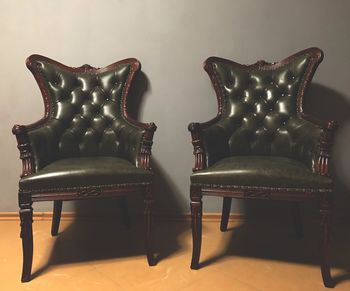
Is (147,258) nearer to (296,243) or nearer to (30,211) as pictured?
(30,211)

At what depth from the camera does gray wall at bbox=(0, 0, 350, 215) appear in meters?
2.18

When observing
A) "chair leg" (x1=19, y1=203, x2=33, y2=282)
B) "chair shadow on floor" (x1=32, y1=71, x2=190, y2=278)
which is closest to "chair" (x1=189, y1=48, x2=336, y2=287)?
"chair shadow on floor" (x1=32, y1=71, x2=190, y2=278)

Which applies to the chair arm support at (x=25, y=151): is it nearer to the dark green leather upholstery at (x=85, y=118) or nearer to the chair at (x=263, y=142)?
the dark green leather upholstery at (x=85, y=118)

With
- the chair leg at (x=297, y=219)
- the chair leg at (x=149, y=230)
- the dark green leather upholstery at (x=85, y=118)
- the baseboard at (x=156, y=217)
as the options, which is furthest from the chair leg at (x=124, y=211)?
the chair leg at (x=297, y=219)

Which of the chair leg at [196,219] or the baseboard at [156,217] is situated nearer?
the chair leg at [196,219]

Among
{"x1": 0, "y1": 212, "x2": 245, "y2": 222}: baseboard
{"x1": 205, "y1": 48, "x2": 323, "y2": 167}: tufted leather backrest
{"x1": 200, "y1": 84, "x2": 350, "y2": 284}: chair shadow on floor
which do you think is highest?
{"x1": 205, "y1": 48, "x2": 323, "y2": 167}: tufted leather backrest

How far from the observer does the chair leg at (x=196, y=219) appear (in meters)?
1.67

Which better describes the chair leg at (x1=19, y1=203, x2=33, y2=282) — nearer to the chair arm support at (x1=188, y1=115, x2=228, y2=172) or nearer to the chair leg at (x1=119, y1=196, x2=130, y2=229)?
the chair leg at (x1=119, y1=196, x2=130, y2=229)

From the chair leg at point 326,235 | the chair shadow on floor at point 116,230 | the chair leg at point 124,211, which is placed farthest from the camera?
the chair leg at point 124,211

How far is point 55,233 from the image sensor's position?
2135 mm

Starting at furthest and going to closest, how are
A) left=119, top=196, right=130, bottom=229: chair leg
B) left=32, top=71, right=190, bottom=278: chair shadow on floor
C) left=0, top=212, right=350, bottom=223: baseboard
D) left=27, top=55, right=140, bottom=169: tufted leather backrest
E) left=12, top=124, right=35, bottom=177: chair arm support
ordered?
left=0, top=212, right=350, bottom=223: baseboard < left=119, top=196, right=130, bottom=229: chair leg < left=27, top=55, right=140, bottom=169: tufted leather backrest < left=32, top=71, right=190, bottom=278: chair shadow on floor < left=12, top=124, right=35, bottom=177: chair arm support

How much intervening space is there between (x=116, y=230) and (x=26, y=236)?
69 cm

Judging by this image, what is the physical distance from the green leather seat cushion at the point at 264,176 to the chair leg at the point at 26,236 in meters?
0.74

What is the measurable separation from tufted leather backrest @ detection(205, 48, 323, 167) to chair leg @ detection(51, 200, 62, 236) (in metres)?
0.98
